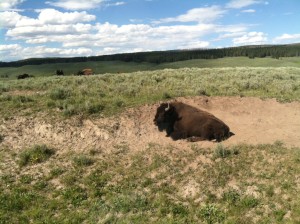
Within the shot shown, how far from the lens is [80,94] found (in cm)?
1762

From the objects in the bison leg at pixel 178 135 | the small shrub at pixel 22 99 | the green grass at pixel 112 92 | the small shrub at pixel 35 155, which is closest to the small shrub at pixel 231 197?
the bison leg at pixel 178 135

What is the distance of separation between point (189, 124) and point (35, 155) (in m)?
5.44

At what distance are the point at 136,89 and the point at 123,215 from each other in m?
10.0

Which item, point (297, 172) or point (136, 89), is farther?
point (136, 89)

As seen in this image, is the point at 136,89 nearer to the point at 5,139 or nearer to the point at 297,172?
the point at 5,139

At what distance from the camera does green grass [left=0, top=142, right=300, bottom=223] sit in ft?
29.7

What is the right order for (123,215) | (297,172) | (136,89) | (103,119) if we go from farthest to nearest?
(136,89) < (103,119) < (297,172) < (123,215)

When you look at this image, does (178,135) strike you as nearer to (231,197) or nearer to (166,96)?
(231,197)

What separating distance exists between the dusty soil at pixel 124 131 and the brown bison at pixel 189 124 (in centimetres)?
32

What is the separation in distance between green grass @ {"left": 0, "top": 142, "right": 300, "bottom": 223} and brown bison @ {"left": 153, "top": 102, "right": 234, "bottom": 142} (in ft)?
2.87

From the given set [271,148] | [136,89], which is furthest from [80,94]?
[271,148]

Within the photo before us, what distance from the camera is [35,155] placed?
39.1 feet

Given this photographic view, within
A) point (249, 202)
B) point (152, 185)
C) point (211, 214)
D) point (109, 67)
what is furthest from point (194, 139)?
point (109, 67)

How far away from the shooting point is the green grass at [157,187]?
9.05m
